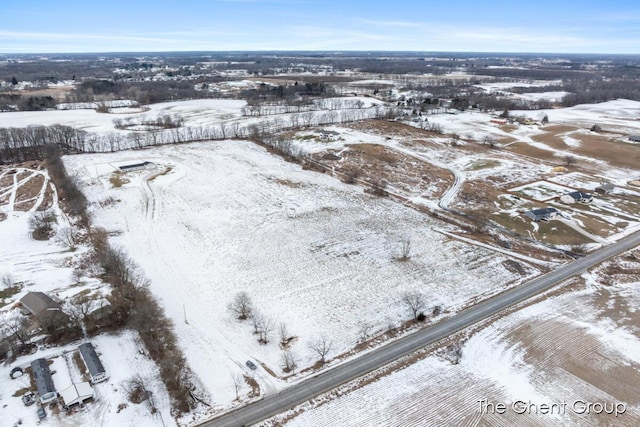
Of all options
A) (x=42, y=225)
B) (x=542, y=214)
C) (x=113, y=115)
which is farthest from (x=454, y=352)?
(x=113, y=115)

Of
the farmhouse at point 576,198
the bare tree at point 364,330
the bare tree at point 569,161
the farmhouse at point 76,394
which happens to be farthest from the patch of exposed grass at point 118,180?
the bare tree at point 569,161

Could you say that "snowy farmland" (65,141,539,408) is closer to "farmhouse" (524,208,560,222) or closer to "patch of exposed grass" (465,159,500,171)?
"farmhouse" (524,208,560,222)

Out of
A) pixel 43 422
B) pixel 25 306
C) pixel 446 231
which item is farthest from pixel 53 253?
pixel 446 231

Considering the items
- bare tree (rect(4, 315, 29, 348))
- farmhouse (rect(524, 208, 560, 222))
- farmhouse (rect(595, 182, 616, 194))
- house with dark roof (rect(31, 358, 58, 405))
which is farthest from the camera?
farmhouse (rect(595, 182, 616, 194))

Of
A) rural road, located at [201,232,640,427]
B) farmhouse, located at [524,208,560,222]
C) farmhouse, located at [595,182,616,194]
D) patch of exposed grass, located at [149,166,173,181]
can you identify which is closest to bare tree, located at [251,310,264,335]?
rural road, located at [201,232,640,427]

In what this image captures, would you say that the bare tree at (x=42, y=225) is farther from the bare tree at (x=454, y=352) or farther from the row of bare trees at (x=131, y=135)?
the bare tree at (x=454, y=352)
